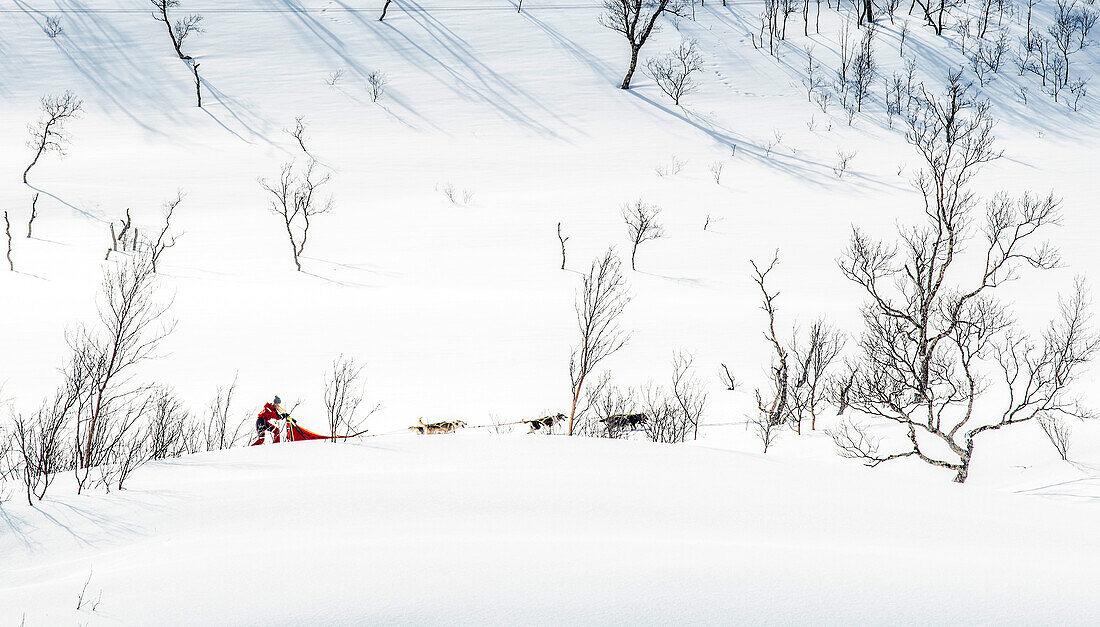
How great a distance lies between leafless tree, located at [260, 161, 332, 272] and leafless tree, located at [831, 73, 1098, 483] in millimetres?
24396

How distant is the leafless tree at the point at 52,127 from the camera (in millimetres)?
41719

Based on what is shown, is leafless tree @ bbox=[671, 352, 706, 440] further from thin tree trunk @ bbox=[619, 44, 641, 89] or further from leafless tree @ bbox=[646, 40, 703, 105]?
thin tree trunk @ bbox=[619, 44, 641, 89]

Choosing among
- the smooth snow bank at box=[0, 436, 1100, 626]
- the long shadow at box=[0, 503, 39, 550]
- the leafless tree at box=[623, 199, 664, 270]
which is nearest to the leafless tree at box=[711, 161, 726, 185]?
the leafless tree at box=[623, 199, 664, 270]

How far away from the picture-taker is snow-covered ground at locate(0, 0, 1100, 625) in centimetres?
647

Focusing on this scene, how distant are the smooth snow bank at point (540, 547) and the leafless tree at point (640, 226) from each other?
25.2 meters

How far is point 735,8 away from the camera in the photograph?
69.4m

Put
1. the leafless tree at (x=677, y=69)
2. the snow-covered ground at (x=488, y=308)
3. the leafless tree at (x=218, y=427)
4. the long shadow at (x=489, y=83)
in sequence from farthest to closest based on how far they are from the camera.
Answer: the leafless tree at (x=677, y=69) → the long shadow at (x=489, y=83) → the leafless tree at (x=218, y=427) → the snow-covered ground at (x=488, y=308)

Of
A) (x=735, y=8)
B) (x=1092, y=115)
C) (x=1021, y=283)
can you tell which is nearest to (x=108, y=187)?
(x=1021, y=283)

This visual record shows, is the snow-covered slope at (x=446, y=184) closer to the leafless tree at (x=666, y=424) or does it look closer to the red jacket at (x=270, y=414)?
the leafless tree at (x=666, y=424)

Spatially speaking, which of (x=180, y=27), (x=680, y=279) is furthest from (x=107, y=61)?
(x=680, y=279)

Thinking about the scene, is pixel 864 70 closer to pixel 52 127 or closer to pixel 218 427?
pixel 218 427

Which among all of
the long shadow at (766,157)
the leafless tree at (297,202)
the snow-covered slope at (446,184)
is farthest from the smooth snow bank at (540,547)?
the long shadow at (766,157)

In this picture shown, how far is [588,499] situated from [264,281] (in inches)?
1053

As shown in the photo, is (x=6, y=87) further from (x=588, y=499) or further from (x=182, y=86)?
(x=588, y=499)
